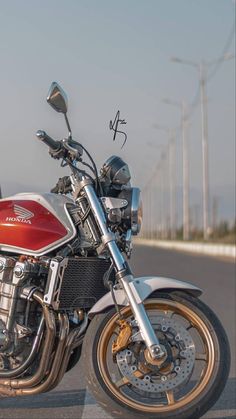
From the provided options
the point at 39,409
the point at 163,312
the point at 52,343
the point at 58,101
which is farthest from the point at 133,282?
the point at 39,409

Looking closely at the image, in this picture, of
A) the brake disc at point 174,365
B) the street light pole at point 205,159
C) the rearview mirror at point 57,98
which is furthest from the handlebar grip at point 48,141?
the street light pole at point 205,159

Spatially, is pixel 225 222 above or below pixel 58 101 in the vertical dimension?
above

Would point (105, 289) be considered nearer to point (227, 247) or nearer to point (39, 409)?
point (39, 409)

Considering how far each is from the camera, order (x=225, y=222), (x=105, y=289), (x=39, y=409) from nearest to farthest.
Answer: (x=105, y=289)
(x=39, y=409)
(x=225, y=222)

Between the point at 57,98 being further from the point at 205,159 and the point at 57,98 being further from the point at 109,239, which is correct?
the point at 205,159

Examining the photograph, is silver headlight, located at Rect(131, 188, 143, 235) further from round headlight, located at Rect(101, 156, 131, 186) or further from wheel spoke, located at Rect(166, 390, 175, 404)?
wheel spoke, located at Rect(166, 390, 175, 404)

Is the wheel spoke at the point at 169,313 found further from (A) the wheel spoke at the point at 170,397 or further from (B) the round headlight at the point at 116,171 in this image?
(B) the round headlight at the point at 116,171

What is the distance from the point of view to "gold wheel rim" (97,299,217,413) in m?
3.91

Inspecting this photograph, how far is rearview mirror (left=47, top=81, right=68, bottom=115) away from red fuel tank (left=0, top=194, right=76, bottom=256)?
0.46 meters

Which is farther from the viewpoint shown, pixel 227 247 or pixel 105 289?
pixel 227 247

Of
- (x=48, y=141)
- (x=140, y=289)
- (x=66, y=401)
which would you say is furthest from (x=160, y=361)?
(x=66, y=401)

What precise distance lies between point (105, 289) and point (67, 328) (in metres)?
0.36

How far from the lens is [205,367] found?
396 centimetres

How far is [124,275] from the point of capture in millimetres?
3947
